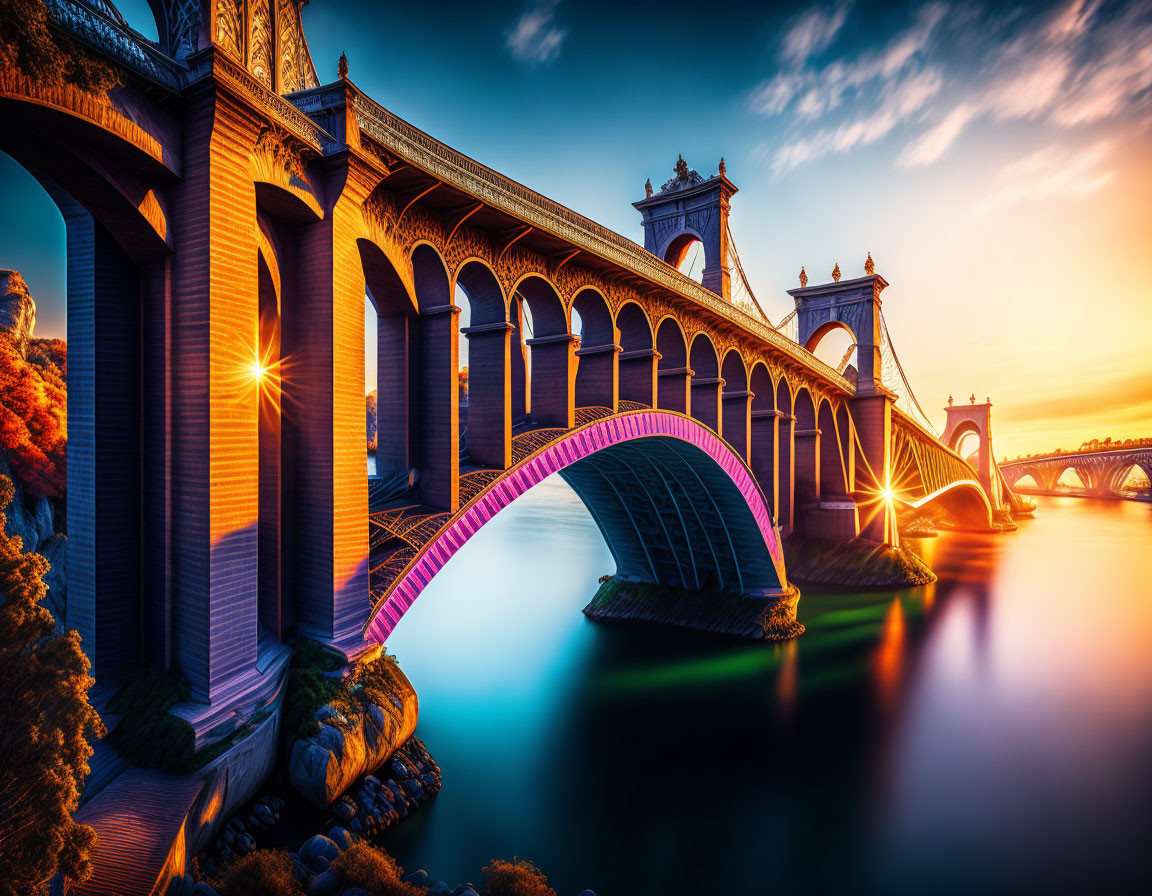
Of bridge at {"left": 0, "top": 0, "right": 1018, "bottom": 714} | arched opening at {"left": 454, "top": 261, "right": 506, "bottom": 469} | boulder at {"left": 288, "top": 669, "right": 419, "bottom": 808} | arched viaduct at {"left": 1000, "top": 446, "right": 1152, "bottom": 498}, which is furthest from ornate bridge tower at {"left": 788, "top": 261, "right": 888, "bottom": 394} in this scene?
arched viaduct at {"left": 1000, "top": 446, "right": 1152, "bottom": 498}

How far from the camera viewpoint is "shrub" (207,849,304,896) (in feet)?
20.2

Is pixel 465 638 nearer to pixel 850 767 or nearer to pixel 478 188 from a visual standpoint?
pixel 850 767

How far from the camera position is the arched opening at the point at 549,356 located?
50.3 feet

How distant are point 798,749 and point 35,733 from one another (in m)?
15.5

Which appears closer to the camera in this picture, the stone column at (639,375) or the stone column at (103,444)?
the stone column at (103,444)

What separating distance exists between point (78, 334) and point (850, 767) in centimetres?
1756

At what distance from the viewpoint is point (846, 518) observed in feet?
107

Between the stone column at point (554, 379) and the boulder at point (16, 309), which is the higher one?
the boulder at point (16, 309)

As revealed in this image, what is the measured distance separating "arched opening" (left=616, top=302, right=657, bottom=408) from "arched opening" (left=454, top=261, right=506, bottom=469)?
6.03 m

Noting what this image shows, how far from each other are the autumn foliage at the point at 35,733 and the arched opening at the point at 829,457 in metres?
33.4

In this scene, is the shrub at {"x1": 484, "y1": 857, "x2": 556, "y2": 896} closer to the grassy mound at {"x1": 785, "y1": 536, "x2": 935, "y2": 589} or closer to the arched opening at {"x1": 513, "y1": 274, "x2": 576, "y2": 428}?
the arched opening at {"x1": 513, "y1": 274, "x2": 576, "y2": 428}

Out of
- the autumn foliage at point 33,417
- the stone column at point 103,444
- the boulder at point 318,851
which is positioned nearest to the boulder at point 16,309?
the autumn foliage at point 33,417

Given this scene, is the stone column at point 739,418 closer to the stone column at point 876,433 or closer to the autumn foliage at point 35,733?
the stone column at point 876,433

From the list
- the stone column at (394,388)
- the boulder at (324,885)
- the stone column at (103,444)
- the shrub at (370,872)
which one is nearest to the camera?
the shrub at (370,872)
